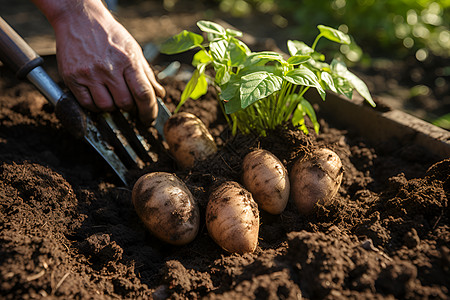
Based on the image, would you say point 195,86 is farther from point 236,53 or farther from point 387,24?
point 387,24

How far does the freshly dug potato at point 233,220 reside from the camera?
1504 mm

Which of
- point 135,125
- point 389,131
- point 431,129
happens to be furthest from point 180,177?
point 431,129

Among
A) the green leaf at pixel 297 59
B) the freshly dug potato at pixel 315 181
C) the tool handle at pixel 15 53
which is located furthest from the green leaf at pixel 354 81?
the tool handle at pixel 15 53

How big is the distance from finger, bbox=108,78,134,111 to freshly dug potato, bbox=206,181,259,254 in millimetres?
833

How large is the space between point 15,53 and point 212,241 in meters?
1.53

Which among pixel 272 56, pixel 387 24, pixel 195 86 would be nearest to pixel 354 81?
pixel 272 56

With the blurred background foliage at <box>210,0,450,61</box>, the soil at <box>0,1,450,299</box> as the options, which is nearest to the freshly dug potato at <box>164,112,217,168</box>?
the soil at <box>0,1,450,299</box>

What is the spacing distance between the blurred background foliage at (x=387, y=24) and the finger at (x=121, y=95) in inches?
121

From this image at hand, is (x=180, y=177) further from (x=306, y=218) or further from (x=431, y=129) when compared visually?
(x=431, y=129)

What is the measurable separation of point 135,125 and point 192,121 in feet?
1.34

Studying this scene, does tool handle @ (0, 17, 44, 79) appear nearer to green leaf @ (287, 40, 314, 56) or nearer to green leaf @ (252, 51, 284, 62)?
green leaf @ (252, 51, 284, 62)

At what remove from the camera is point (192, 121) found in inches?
81.7

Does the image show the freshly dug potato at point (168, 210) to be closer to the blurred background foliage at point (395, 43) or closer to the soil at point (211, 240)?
the soil at point (211, 240)

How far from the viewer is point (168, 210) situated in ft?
5.20
